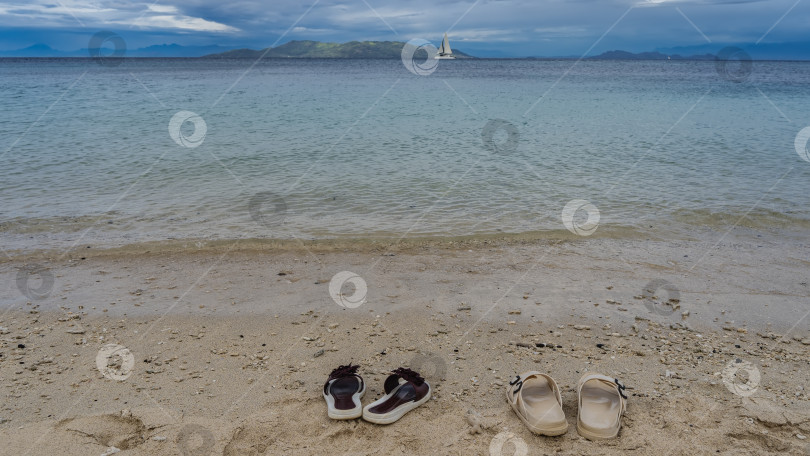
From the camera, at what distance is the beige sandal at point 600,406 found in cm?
351

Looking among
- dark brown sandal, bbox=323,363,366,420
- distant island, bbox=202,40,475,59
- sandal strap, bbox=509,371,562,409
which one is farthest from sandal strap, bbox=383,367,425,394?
distant island, bbox=202,40,475,59

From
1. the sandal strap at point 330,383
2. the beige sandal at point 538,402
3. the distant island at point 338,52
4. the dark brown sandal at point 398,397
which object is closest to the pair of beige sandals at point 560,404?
the beige sandal at point 538,402

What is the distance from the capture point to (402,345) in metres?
4.81

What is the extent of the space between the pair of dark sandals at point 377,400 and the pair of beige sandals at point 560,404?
2.44 feet

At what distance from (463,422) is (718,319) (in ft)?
11.1

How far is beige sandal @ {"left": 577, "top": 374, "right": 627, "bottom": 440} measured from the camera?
3.51 m

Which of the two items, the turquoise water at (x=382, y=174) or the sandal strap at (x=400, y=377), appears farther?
the turquoise water at (x=382, y=174)

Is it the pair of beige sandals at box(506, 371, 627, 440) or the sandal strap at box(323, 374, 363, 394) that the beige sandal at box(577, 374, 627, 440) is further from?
the sandal strap at box(323, 374, 363, 394)

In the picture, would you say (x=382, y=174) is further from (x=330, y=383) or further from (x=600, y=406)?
(x=600, y=406)

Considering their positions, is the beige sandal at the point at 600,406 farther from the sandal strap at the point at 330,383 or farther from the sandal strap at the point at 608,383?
the sandal strap at the point at 330,383

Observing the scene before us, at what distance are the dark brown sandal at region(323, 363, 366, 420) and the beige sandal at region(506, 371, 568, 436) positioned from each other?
46.7 inches

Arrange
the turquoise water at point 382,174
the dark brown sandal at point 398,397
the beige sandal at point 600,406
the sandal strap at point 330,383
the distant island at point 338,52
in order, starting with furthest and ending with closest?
the distant island at point 338,52 < the turquoise water at point 382,174 < the sandal strap at point 330,383 < the dark brown sandal at point 398,397 < the beige sandal at point 600,406

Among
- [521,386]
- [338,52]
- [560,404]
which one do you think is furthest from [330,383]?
[338,52]

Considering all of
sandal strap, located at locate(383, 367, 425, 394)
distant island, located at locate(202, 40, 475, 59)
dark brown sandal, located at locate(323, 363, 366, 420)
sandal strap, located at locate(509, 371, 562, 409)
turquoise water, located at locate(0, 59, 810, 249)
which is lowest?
dark brown sandal, located at locate(323, 363, 366, 420)
